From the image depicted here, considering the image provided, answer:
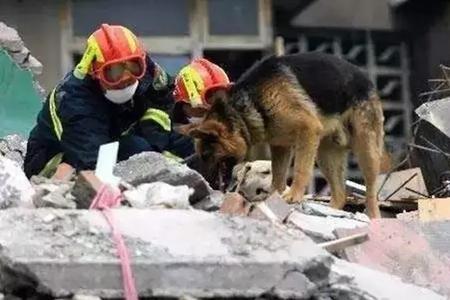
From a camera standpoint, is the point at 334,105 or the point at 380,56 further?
the point at 380,56

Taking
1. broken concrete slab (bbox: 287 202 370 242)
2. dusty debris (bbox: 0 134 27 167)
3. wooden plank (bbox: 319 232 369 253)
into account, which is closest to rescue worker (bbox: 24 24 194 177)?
dusty debris (bbox: 0 134 27 167)

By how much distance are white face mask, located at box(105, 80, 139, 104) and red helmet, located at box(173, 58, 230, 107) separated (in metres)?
1.26

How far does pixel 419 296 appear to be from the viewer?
17.0ft

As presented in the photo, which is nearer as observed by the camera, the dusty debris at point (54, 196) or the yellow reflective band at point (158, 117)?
the dusty debris at point (54, 196)

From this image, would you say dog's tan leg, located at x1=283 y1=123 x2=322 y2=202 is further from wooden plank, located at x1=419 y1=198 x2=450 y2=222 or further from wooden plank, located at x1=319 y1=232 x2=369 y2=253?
wooden plank, located at x1=319 y1=232 x2=369 y2=253

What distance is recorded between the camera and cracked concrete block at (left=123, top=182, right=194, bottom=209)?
516 cm

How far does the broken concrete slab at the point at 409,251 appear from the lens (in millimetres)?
5676

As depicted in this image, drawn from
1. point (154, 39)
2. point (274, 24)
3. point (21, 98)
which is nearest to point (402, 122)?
point (274, 24)

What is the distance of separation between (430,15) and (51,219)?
36.1 feet

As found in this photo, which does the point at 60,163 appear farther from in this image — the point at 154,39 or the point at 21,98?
the point at 154,39

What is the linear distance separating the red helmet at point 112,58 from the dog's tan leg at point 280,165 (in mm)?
1298

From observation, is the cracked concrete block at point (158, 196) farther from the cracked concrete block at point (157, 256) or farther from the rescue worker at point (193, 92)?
the rescue worker at point (193, 92)

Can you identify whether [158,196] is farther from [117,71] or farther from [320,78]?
[320,78]

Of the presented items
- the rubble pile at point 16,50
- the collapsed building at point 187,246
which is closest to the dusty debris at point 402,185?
the rubble pile at point 16,50
